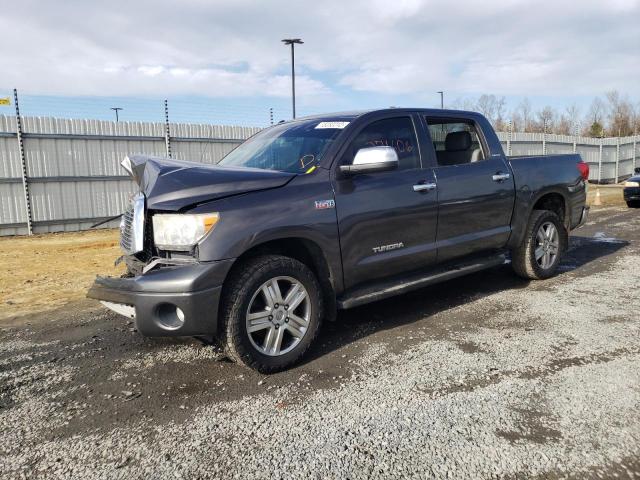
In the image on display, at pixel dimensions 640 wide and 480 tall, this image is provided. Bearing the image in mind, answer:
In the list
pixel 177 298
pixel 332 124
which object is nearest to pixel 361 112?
pixel 332 124

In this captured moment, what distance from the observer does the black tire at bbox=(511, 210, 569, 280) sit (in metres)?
5.51

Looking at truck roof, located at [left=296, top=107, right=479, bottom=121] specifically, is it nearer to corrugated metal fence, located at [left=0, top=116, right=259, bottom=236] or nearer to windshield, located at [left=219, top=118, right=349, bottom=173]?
windshield, located at [left=219, top=118, right=349, bottom=173]

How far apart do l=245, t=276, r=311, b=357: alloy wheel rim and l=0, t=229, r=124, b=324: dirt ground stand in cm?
305

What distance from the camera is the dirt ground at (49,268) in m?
5.63

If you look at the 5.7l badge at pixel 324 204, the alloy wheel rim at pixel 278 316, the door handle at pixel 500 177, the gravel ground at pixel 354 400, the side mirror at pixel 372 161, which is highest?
the side mirror at pixel 372 161

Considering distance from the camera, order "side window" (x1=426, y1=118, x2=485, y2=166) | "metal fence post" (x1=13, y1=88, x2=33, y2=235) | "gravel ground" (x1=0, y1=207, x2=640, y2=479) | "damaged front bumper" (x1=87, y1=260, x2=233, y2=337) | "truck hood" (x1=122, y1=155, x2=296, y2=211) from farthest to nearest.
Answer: "metal fence post" (x1=13, y1=88, x2=33, y2=235)
"side window" (x1=426, y1=118, x2=485, y2=166)
"truck hood" (x1=122, y1=155, x2=296, y2=211)
"damaged front bumper" (x1=87, y1=260, x2=233, y2=337)
"gravel ground" (x1=0, y1=207, x2=640, y2=479)

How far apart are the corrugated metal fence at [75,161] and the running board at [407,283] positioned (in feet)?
32.9

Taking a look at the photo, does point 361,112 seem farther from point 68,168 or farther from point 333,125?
point 68,168

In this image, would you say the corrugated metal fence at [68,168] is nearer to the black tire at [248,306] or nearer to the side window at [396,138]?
the side window at [396,138]

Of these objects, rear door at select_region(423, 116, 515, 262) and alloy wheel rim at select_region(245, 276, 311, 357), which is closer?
alloy wheel rim at select_region(245, 276, 311, 357)

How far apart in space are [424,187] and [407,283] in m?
0.85

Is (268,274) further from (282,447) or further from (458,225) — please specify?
(458,225)

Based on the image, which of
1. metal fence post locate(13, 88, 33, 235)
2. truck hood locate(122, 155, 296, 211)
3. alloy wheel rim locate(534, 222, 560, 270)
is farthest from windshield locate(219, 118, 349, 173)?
metal fence post locate(13, 88, 33, 235)

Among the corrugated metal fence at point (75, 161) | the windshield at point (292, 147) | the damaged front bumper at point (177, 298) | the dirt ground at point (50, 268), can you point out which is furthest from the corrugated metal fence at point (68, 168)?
the damaged front bumper at point (177, 298)
